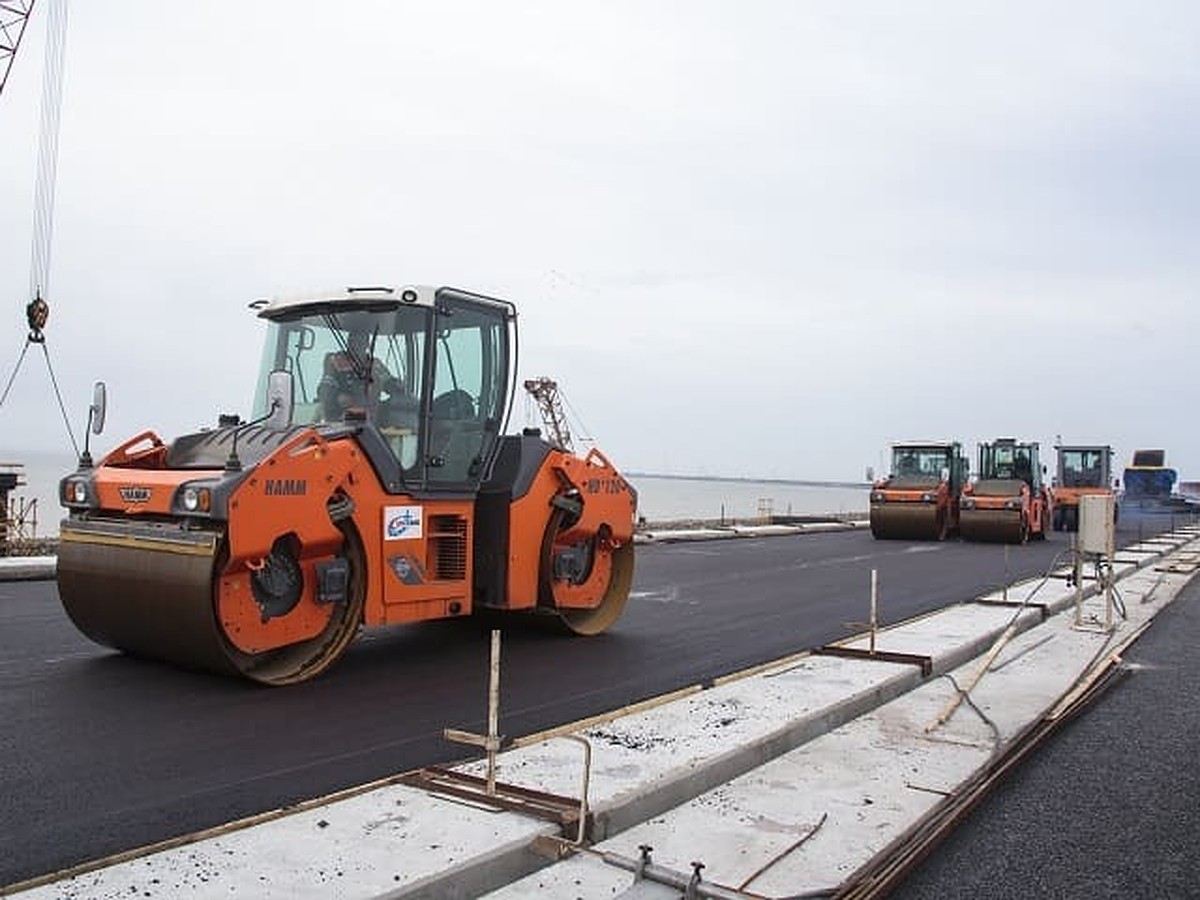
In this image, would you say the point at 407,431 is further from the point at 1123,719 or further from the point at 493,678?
the point at 1123,719

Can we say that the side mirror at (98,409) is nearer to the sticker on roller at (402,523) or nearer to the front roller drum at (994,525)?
the sticker on roller at (402,523)

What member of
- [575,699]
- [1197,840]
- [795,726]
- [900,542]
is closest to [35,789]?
[575,699]

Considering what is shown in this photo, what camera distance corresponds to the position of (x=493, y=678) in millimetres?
4871

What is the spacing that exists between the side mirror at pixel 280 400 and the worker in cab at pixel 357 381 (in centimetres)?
40

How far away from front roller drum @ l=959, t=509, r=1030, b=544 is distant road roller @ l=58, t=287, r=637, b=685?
763 inches

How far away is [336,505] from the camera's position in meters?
7.27

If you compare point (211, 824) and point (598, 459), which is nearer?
point (211, 824)

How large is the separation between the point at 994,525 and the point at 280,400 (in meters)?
22.7

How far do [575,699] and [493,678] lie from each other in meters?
2.36

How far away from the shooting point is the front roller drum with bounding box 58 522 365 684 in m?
6.60

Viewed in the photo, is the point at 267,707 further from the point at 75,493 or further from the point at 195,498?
the point at 75,493

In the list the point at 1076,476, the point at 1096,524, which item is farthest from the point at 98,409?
the point at 1076,476

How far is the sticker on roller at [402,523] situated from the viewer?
7676 mm

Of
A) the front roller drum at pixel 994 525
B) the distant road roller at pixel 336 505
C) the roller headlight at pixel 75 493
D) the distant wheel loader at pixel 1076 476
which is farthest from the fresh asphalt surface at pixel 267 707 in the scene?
the distant wheel loader at pixel 1076 476
